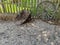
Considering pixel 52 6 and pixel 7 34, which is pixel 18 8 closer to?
pixel 52 6

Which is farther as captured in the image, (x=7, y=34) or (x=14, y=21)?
(x=14, y=21)

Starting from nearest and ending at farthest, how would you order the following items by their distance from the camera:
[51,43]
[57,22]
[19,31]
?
[51,43], [19,31], [57,22]

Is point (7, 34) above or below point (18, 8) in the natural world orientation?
below

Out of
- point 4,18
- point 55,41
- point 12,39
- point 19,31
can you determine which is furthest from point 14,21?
point 55,41

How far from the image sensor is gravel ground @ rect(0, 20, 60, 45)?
3449mm

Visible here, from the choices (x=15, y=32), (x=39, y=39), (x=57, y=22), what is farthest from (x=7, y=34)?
(x=57, y=22)

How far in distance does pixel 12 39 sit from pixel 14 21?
3.23 feet

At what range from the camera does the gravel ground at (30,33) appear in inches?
136

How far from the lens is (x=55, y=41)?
3.46 metres

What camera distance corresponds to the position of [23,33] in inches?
150

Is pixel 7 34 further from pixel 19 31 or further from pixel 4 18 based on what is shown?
pixel 4 18

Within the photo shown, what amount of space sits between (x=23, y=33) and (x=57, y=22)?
39.1 inches

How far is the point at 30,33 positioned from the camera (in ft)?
12.4

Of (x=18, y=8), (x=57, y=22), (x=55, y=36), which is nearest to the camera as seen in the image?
(x=55, y=36)
